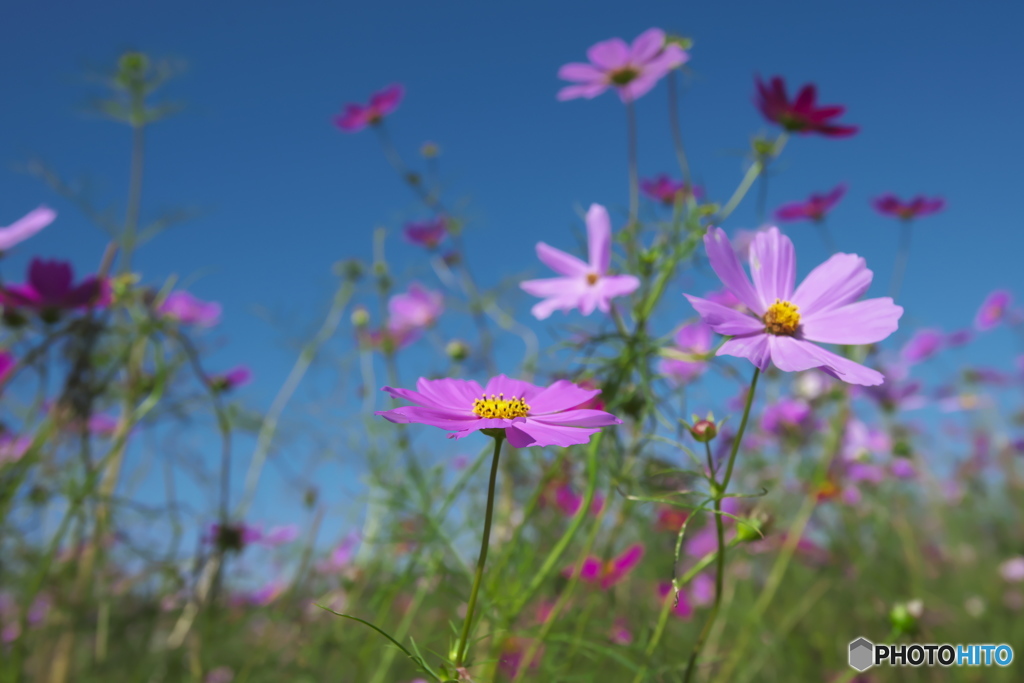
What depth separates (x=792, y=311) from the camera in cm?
50

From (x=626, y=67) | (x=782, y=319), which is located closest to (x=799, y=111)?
(x=626, y=67)

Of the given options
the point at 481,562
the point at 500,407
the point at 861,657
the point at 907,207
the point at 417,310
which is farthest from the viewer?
the point at 417,310

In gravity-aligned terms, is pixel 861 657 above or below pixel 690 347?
below

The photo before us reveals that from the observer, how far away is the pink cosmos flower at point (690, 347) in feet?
2.91

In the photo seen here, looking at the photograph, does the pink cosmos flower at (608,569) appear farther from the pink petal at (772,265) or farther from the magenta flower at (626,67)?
the magenta flower at (626,67)

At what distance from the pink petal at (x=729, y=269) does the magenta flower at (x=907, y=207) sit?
3.36 ft

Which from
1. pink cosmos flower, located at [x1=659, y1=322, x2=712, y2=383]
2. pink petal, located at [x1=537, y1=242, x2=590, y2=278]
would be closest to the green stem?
pink petal, located at [x1=537, y1=242, x2=590, y2=278]

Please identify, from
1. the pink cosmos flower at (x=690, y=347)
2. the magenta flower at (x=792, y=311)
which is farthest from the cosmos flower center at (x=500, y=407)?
the pink cosmos flower at (x=690, y=347)

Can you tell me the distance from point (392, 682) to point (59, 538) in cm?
111

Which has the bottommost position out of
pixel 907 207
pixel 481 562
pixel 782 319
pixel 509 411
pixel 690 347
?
pixel 481 562

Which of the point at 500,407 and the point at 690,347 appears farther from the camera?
the point at 690,347

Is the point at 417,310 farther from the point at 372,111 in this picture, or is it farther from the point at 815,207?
the point at 815,207

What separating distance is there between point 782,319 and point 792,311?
Answer: 0.02 meters

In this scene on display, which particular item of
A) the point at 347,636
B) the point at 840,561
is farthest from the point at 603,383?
the point at 840,561
